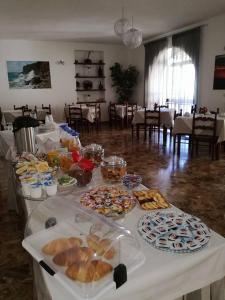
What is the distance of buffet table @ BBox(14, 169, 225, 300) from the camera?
737mm

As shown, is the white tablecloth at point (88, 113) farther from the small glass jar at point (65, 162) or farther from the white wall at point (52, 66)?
the small glass jar at point (65, 162)

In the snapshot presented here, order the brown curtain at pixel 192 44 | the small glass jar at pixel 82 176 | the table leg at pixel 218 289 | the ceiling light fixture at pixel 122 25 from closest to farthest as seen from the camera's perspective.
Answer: the table leg at pixel 218 289
the small glass jar at pixel 82 176
the ceiling light fixture at pixel 122 25
the brown curtain at pixel 192 44

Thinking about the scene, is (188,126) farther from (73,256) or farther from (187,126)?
(73,256)

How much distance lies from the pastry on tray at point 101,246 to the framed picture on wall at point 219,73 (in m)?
5.39

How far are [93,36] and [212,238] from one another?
6.99 meters

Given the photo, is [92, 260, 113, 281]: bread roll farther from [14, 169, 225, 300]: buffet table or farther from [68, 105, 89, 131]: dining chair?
[68, 105, 89, 131]: dining chair

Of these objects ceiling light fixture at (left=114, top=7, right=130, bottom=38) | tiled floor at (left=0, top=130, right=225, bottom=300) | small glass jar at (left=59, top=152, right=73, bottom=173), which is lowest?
tiled floor at (left=0, top=130, right=225, bottom=300)

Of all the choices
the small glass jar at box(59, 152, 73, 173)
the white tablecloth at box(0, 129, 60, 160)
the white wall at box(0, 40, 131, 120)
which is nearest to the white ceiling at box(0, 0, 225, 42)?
the white wall at box(0, 40, 131, 120)

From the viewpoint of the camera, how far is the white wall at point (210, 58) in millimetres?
5285

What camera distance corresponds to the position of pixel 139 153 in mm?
4652

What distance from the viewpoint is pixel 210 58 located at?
5578mm

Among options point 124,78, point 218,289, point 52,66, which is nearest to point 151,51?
point 124,78

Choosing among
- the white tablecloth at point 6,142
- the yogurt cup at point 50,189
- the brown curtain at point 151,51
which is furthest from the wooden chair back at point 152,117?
the yogurt cup at point 50,189

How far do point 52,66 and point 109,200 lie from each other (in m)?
7.31
